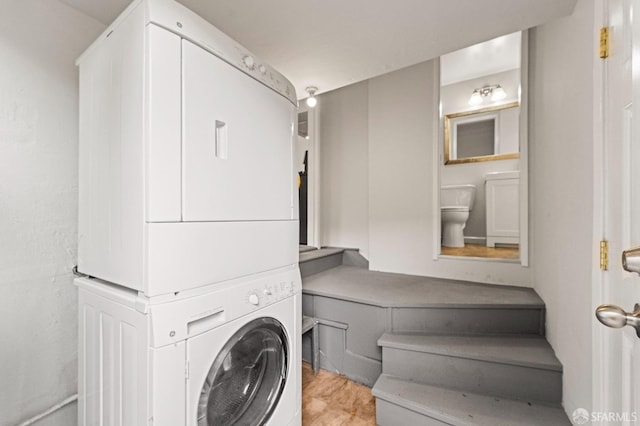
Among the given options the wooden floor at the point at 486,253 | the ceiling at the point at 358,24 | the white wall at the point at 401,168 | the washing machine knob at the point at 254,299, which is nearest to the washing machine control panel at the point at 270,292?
the washing machine knob at the point at 254,299

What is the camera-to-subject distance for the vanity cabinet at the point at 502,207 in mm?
3326

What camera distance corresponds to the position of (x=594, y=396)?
904 mm

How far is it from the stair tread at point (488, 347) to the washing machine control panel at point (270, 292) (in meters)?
0.77

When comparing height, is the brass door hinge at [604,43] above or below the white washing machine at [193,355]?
above

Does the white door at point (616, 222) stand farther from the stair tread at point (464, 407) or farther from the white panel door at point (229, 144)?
the white panel door at point (229, 144)

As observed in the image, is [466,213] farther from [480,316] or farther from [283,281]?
[283,281]

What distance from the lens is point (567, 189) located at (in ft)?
3.93

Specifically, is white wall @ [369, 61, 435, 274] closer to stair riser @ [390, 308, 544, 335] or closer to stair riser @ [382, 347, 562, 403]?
stair riser @ [390, 308, 544, 335]

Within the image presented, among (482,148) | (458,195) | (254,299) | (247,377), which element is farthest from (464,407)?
(482,148)

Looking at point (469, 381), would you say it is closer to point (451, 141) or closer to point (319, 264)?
point (319, 264)

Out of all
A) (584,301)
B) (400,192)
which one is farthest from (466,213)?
(584,301)

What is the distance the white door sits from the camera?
0.71 m

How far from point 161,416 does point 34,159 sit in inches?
44.5

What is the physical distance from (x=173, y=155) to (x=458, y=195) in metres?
3.57
